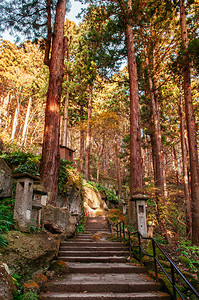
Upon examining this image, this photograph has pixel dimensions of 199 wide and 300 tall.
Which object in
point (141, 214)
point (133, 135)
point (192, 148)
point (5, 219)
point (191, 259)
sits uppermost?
point (133, 135)

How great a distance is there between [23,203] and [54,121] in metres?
3.94

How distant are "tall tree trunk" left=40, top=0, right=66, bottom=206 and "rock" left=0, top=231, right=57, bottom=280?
2684mm

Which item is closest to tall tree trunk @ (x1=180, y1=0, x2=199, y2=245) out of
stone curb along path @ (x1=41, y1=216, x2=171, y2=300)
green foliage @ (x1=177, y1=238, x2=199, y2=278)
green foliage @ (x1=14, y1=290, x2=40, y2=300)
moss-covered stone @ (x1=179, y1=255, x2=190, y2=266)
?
green foliage @ (x1=177, y1=238, x2=199, y2=278)

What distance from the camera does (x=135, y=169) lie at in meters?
7.95

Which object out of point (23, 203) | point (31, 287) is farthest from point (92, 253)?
point (23, 203)

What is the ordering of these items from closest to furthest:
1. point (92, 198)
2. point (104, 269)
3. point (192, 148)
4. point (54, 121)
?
point (104, 269) → point (54, 121) → point (192, 148) → point (92, 198)

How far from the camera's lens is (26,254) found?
349 centimetres

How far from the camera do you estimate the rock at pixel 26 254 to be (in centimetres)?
325

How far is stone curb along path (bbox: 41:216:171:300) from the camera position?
11.4ft

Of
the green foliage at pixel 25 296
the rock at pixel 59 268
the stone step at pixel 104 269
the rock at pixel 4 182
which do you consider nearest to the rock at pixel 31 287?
the green foliage at pixel 25 296

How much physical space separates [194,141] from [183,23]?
6.00 metres

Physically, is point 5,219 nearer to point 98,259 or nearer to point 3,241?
point 3,241

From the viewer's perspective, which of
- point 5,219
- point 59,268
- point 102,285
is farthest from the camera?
point 59,268

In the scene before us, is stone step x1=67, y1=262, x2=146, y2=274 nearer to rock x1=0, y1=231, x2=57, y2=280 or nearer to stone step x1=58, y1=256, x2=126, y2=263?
stone step x1=58, y1=256, x2=126, y2=263
